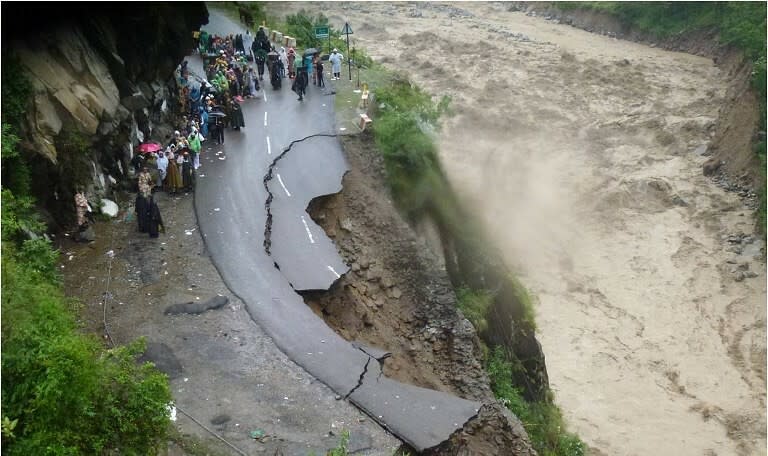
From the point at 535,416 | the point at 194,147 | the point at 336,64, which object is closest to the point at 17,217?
the point at 194,147

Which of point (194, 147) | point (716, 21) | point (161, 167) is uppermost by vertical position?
point (161, 167)

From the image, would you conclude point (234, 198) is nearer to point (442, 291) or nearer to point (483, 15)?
point (442, 291)

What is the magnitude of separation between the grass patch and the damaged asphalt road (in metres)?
4.06

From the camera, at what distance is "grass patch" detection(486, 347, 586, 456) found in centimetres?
1808

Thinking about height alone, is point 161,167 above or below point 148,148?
below

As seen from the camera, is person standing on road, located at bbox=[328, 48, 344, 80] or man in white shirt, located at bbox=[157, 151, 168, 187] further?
person standing on road, located at bbox=[328, 48, 344, 80]

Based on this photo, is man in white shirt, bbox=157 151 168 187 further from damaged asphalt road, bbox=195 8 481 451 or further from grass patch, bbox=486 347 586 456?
grass patch, bbox=486 347 586 456

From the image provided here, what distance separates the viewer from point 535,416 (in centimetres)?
1911

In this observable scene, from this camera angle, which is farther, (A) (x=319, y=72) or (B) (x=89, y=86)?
(A) (x=319, y=72)

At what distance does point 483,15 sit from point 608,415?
1880 inches

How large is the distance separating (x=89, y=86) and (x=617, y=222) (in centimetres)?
2232

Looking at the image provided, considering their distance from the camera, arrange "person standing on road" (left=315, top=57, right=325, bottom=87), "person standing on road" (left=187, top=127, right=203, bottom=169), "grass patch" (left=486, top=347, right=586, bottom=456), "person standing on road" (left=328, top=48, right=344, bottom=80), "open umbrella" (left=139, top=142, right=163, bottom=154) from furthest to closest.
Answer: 1. "person standing on road" (left=328, top=48, right=344, bottom=80)
2. "person standing on road" (left=315, top=57, right=325, bottom=87)
3. "person standing on road" (left=187, top=127, right=203, bottom=169)
4. "open umbrella" (left=139, top=142, right=163, bottom=154)
5. "grass patch" (left=486, top=347, right=586, bottom=456)

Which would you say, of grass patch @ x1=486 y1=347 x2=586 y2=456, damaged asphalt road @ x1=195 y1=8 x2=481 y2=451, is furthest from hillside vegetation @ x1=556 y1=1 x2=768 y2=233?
damaged asphalt road @ x1=195 y1=8 x2=481 y2=451

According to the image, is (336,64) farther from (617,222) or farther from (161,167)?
(617,222)
